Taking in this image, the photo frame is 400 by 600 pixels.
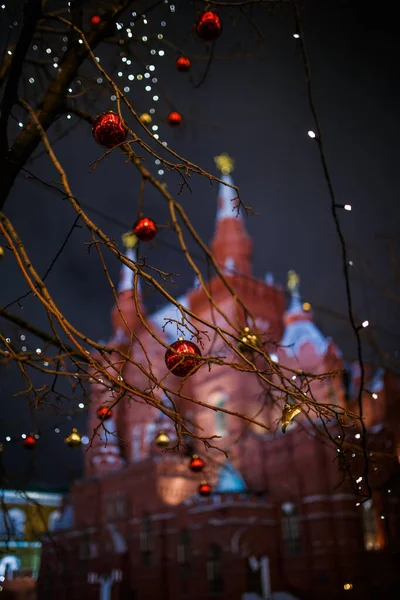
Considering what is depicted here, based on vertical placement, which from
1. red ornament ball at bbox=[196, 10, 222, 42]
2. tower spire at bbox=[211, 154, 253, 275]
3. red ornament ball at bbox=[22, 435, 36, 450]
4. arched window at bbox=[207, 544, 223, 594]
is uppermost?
tower spire at bbox=[211, 154, 253, 275]

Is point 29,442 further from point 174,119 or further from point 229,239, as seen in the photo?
point 229,239

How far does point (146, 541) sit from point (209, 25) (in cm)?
2274

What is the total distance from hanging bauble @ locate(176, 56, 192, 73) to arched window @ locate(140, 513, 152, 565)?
2186cm

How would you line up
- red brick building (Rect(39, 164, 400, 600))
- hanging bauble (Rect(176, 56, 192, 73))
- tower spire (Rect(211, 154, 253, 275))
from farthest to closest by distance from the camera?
1. tower spire (Rect(211, 154, 253, 275))
2. red brick building (Rect(39, 164, 400, 600))
3. hanging bauble (Rect(176, 56, 192, 73))

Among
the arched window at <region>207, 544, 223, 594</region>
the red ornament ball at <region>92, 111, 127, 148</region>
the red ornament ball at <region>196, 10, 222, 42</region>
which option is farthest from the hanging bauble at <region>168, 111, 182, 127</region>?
the arched window at <region>207, 544, 223, 594</region>

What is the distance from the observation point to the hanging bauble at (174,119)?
15.6ft

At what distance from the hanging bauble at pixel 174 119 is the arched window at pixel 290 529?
17384mm

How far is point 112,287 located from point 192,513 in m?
19.4

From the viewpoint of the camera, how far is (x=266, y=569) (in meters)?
17.7

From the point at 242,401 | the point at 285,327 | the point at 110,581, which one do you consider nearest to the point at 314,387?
the point at 242,401

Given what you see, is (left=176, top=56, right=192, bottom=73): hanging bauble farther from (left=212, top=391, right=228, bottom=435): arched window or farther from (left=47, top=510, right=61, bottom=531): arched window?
(left=47, top=510, right=61, bottom=531): arched window

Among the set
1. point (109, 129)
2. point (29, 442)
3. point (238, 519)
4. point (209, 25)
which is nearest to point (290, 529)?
point (238, 519)

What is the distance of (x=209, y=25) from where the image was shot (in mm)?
3412

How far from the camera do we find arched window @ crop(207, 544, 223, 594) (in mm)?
17922
